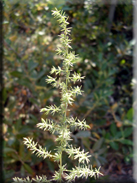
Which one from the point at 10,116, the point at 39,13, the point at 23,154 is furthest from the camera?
the point at 39,13

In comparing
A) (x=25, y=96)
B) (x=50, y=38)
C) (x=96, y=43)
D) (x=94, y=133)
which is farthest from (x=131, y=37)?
(x=25, y=96)

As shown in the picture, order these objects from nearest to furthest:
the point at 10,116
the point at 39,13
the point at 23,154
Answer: the point at 23,154 < the point at 10,116 < the point at 39,13

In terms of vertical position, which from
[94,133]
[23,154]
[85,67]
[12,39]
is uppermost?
[12,39]

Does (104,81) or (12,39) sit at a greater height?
(12,39)

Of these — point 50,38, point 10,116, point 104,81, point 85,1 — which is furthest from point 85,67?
point 10,116

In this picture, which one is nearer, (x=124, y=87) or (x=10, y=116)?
(x=10, y=116)

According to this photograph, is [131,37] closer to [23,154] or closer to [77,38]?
[77,38]
